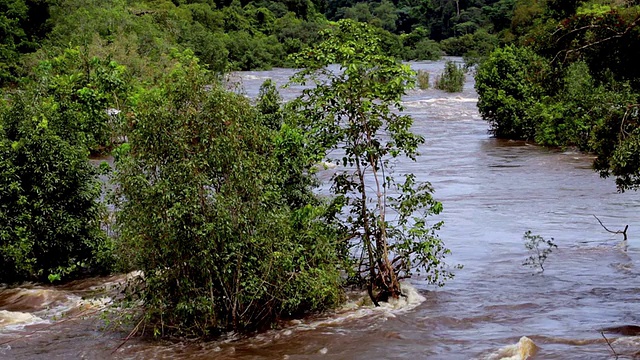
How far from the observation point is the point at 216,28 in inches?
2879

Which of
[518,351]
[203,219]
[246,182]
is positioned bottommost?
[518,351]

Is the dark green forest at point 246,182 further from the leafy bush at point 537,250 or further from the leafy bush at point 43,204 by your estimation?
the leafy bush at point 537,250

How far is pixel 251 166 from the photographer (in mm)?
10133

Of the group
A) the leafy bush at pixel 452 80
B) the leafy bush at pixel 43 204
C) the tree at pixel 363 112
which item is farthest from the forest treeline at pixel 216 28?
the leafy bush at pixel 452 80

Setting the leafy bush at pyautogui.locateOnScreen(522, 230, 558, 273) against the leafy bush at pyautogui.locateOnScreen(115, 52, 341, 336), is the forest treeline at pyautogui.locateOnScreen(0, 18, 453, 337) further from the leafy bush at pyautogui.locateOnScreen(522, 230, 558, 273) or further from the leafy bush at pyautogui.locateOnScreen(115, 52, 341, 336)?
the leafy bush at pyautogui.locateOnScreen(522, 230, 558, 273)

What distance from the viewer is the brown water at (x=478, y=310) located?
1000cm

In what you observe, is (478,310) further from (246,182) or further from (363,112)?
(246,182)

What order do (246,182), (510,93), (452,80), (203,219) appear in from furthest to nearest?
(452,80), (510,93), (246,182), (203,219)

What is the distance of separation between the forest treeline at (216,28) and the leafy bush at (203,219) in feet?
7.26

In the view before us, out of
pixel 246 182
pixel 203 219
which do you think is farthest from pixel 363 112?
pixel 203 219

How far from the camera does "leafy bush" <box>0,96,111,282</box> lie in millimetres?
12789

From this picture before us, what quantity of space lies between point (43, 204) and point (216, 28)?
203 ft

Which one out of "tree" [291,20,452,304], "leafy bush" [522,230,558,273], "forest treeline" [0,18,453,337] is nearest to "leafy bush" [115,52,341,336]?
"forest treeline" [0,18,453,337]

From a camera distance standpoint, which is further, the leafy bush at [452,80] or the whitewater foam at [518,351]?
the leafy bush at [452,80]
